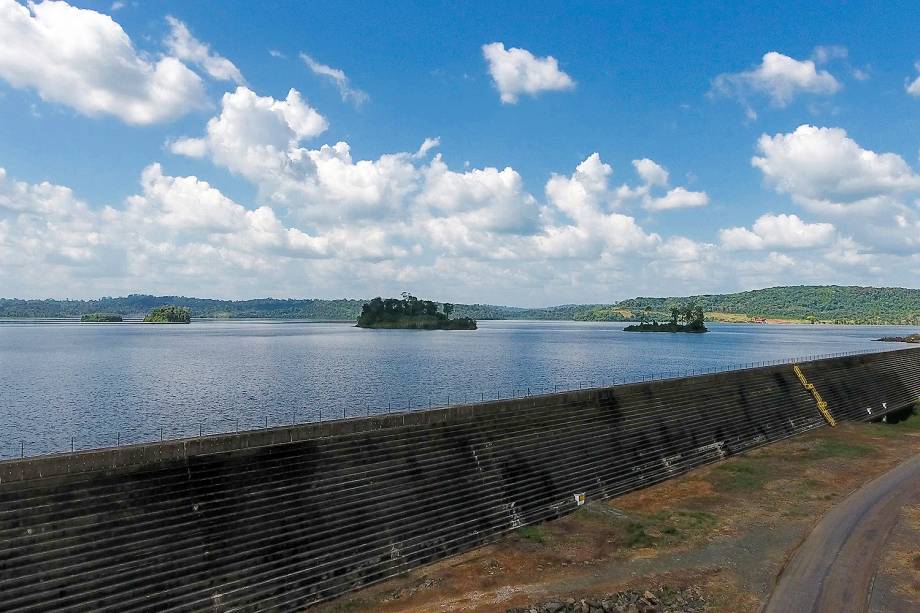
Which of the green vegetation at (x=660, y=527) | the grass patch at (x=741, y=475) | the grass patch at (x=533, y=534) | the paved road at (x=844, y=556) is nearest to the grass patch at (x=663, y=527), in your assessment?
the green vegetation at (x=660, y=527)

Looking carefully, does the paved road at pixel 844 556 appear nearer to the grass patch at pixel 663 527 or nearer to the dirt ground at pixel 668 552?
the dirt ground at pixel 668 552

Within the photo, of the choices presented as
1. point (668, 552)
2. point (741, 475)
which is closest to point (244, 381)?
point (741, 475)

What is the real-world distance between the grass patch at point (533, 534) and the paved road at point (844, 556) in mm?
13452

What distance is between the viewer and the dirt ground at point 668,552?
95.9 ft

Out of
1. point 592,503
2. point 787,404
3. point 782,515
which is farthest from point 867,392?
point 592,503

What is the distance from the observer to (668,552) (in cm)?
3469

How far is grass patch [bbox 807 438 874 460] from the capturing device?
193 feet

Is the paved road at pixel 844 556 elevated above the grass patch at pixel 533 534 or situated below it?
below

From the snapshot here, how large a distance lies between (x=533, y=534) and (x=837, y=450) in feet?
149

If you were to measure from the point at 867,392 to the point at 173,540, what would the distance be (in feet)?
336

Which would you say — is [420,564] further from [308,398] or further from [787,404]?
[787,404]

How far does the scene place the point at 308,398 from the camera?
266ft

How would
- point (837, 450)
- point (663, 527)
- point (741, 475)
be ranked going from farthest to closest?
1. point (837, 450)
2. point (741, 475)
3. point (663, 527)

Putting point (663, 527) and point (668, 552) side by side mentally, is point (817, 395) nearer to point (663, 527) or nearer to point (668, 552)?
point (663, 527)
